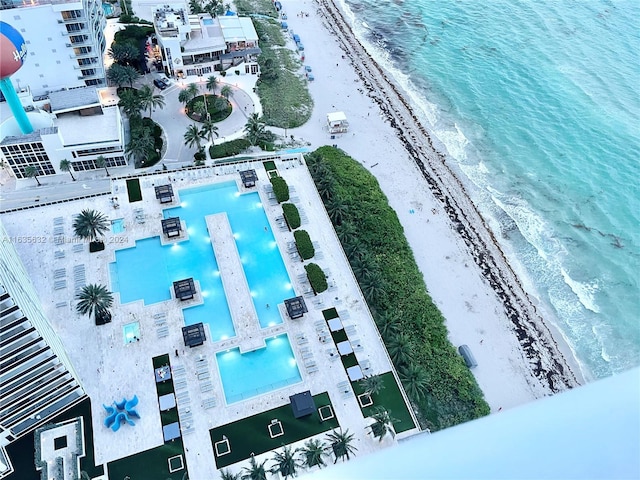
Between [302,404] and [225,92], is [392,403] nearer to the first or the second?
[302,404]

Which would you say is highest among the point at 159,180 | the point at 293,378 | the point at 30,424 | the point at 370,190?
the point at 159,180

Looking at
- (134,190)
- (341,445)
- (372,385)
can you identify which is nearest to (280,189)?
(134,190)

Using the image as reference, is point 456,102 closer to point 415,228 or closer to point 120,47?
point 415,228

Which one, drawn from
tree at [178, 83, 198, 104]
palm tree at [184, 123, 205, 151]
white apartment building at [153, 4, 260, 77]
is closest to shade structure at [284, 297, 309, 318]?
palm tree at [184, 123, 205, 151]

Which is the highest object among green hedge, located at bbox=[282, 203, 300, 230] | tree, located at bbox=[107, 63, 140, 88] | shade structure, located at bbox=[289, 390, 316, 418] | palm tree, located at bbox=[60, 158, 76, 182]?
tree, located at bbox=[107, 63, 140, 88]

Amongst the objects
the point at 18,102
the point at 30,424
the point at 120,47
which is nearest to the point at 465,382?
the point at 30,424

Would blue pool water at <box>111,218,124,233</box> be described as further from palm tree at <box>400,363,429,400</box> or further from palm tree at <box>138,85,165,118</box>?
palm tree at <box>400,363,429,400</box>
